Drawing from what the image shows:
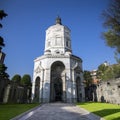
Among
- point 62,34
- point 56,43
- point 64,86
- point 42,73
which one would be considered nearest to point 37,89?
point 42,73

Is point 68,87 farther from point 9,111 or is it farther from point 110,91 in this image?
point 9,111

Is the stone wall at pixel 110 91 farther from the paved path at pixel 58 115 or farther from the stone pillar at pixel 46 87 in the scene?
the paved path at pixel 58 115

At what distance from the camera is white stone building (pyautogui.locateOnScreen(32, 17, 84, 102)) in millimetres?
36469

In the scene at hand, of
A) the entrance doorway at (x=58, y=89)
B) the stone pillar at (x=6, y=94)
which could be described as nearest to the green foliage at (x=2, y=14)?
the stone pillar at (x=6, y=94)

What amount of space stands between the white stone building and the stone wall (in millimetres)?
6645

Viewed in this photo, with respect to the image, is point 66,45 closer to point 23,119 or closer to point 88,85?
point 88,85

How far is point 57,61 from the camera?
39.7m

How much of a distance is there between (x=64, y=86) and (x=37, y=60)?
11.6 m

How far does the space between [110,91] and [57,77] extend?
14870 mm

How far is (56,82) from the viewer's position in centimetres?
3928

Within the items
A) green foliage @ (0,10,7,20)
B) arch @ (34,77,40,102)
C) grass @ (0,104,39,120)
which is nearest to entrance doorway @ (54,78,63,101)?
arch @ (34,77,40,102)

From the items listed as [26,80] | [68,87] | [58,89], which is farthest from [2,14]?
[26,80]

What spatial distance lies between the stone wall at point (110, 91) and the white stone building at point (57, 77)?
6.65 m

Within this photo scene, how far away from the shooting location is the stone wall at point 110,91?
33.5 meters
